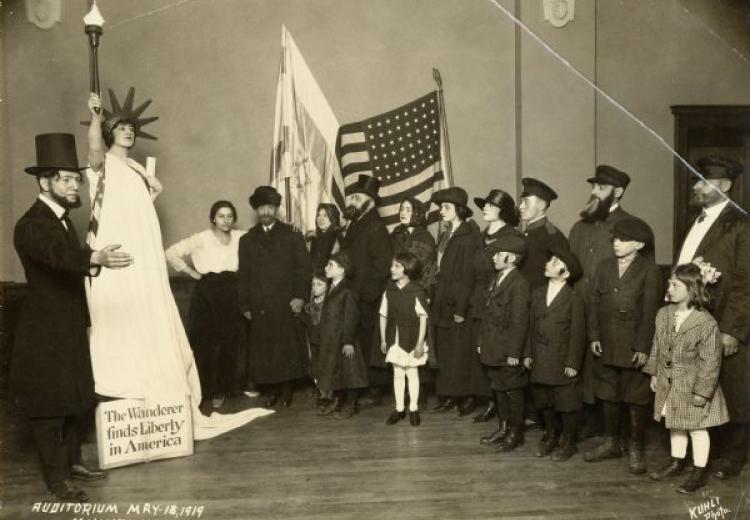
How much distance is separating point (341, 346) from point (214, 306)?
122 cm

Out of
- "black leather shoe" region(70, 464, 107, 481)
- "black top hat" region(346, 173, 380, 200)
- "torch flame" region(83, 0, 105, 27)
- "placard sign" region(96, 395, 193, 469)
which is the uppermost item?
"torch flame" region(83, 0, 105, 27)

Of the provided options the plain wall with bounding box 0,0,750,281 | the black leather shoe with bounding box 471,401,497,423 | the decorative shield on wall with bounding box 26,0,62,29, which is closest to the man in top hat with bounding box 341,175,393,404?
the black leather shoe with bounding box 471,401,497,423

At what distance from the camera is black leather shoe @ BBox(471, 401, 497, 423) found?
4.90 metres

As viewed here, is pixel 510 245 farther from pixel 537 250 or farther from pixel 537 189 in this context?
pixel 537 189

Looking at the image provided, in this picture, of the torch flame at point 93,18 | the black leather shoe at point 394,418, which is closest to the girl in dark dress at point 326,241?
the black leather shoe at point 394,418

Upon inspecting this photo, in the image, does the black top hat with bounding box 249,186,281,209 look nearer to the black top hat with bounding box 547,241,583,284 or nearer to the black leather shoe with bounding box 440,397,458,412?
the black leather shoe with bounding box 440,397,458,412

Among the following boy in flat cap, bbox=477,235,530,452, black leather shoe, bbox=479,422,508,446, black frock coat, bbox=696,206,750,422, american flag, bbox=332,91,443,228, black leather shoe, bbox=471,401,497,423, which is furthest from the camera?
american flag, bbox=332,91,443,228

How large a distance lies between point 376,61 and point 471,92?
1.04 m

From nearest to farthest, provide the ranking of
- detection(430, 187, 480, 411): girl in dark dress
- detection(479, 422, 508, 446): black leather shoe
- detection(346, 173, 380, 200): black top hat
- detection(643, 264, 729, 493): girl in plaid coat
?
detection(643, 264, 729, 493): girl in plaid coat, detection(479, 422, 508, 446): black leather shoe, detection(430, 187, 480, 411): girl in dark dress, detection(346, 173, 380, 200): black top hat

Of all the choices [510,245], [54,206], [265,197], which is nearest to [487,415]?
[510,245]

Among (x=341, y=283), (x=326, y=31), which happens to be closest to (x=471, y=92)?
(x=326, y=31)

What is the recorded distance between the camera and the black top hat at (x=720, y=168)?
3.74 metres

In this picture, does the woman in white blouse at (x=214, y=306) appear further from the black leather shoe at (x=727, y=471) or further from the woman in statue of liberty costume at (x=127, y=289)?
the black leather shoe at (x=727, y=471)

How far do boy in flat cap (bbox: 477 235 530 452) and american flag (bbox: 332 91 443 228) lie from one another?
2151 mm
